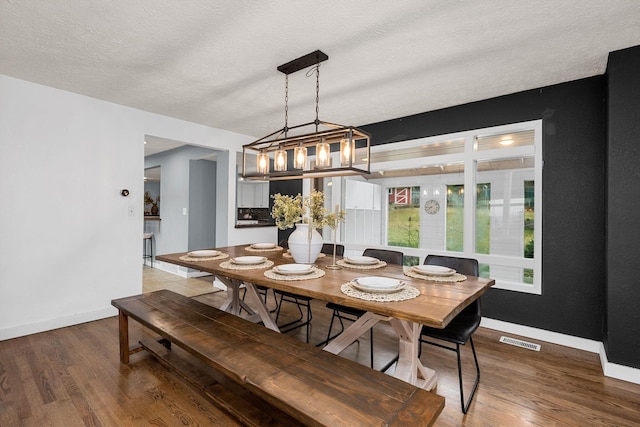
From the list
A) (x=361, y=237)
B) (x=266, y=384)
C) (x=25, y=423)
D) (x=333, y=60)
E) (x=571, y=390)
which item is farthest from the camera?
(x=361, y=237)

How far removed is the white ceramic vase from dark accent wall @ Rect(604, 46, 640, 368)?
2273 millimetres

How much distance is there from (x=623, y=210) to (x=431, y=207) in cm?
177

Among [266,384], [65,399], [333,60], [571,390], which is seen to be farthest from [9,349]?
[571,390]

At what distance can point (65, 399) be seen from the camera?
194 centimetres

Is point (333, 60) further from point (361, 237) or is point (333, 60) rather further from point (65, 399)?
point (65, 399)

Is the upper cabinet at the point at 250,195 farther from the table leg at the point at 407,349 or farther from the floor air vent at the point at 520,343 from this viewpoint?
the table leg at the point at 407,349

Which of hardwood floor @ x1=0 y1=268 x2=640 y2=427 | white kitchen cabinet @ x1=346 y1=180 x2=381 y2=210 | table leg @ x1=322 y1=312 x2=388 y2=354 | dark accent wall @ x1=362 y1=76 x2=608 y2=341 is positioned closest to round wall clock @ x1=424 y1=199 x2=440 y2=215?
white kitchen cabinet @ x1=346 y1=180 x2=381 y2=210

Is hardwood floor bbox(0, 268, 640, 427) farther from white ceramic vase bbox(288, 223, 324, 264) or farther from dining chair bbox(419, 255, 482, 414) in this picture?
white ceramic vase bbox(288, 223, 324, 264)

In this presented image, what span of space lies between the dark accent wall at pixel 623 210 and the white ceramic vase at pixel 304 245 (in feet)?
7.46

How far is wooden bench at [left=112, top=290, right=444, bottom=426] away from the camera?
1196mm

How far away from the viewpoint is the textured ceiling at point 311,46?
1898mm

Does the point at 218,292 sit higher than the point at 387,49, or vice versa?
the point at 387,49

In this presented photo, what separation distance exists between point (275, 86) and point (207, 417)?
274 cm

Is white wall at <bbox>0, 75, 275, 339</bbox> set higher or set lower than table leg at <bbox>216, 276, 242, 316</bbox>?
higher
